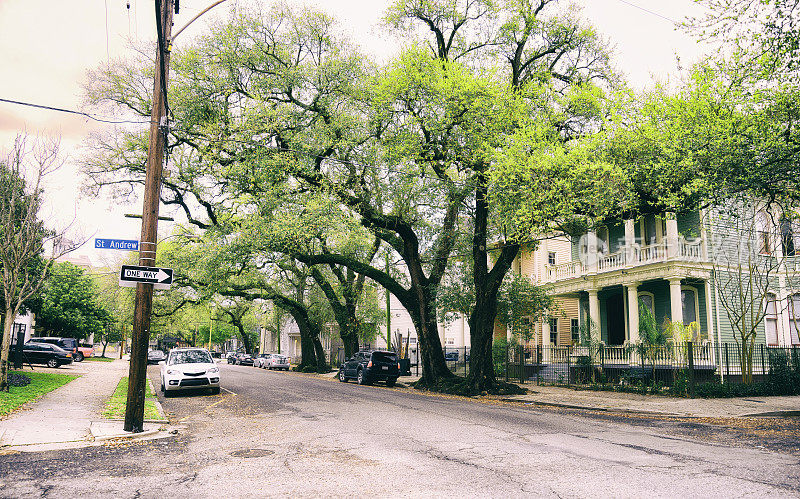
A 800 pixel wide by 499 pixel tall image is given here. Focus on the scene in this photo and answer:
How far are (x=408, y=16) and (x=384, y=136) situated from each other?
5.01 meters

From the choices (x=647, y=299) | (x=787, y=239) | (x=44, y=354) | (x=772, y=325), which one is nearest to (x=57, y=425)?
(x=787, y=239)

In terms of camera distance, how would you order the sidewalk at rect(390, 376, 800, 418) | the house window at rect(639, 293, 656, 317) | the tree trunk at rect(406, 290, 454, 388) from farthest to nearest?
the house window at rect(639, 293, 656, 317) < the tree trunk at rect(406, 290, 454, 388) < the sidewalk at rect(390, 376, 800, 418)

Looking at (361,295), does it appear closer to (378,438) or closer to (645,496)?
(378,438)

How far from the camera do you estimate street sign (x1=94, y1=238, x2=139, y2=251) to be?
1099cm

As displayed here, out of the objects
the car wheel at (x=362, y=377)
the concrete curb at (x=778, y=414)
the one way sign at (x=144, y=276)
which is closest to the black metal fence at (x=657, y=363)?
the concrete curb at (x=778, y=414)

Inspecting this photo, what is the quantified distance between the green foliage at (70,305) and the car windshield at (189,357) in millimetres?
30387

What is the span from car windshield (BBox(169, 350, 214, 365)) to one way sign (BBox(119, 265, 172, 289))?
9.79 meters

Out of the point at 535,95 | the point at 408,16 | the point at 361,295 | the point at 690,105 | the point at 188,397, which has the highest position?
the point at 408,16

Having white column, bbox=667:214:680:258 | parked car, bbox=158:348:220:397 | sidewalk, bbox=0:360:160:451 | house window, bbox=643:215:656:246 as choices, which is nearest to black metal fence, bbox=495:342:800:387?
white column, bbox=667:214:680:258

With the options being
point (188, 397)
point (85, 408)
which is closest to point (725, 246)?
point (188, 397)

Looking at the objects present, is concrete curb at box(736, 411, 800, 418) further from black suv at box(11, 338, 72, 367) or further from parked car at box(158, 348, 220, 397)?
black suv at box(11, 338, 72, 367)

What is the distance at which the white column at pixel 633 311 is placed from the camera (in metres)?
24.5

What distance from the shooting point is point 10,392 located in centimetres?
1582

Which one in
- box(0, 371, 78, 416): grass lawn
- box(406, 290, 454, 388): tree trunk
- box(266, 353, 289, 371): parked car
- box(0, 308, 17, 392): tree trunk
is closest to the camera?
box(0, 371, 78, 416): grass lawn
